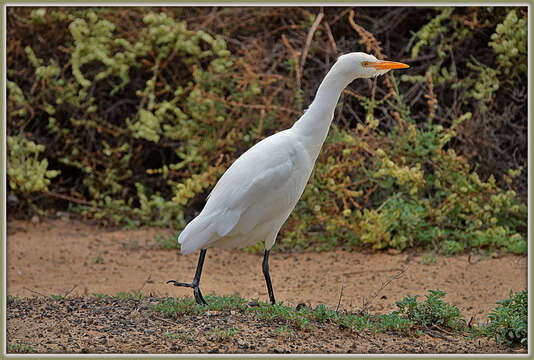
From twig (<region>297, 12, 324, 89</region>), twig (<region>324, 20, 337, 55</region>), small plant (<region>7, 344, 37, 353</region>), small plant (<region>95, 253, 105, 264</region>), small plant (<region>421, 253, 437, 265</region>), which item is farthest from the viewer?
twig (<region>324, 20, 337, 55</region>)

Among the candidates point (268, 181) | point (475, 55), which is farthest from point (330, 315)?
point (475, 55)

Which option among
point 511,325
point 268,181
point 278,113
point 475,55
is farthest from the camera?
point 475,55

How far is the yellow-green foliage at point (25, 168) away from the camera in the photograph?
25.7 ft

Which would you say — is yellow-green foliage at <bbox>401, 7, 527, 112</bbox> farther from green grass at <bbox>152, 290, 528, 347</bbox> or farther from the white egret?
green grass at <bbox>152, 290, 528, 347</bbox>

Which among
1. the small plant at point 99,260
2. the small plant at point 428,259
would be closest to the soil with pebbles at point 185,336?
the small plant at point 428,259

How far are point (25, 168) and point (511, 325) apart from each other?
5.60 m

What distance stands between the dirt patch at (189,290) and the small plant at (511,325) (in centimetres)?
10

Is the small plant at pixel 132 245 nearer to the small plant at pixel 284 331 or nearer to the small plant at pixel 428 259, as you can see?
the small plant at pixel 428 259

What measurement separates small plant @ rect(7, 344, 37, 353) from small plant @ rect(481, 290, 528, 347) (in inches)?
102

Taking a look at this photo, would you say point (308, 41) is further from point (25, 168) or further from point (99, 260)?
point (25, 168)

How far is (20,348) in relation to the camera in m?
3.93

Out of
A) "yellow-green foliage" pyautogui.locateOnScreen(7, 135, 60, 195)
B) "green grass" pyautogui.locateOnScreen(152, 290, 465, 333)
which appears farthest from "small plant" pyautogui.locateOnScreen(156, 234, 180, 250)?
"green grass" pyautogui.locateOnScreen(152, 290, 465, 333)

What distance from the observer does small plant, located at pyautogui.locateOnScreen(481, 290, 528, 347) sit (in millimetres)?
4176

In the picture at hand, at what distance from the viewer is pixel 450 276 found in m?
6.29
